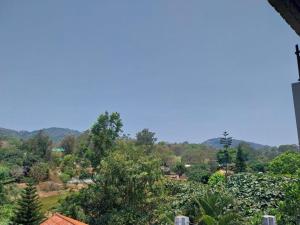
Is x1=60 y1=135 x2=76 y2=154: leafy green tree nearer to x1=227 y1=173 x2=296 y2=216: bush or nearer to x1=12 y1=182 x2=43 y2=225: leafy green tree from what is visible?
x1=12 y1=182 x2=43 y2=225: leafy green tree

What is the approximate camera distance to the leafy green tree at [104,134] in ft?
67.6

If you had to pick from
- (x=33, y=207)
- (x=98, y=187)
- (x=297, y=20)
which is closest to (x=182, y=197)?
(x=98, y=187)

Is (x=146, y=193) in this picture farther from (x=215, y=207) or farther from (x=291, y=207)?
(x=291, y=207)

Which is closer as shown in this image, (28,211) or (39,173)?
(28,211)

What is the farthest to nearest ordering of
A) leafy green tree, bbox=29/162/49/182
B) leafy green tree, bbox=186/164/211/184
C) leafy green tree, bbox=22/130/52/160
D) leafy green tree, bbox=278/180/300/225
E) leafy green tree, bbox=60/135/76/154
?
leafy green tree, bbox=60/135/76/154 → leafy green tree, bbox=22/130/52/160 → leafy green tree, bbox=29/162/49/182 → leafy green tree, bbox=186/164/211/184 → leafy green tree, bbox=278/180/300/225

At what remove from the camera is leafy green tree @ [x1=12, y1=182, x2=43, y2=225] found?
791 inches

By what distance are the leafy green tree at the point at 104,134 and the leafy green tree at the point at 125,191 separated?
226 cm

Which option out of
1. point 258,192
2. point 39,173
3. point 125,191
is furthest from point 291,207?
point 39,173

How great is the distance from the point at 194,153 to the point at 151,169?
3719 inches

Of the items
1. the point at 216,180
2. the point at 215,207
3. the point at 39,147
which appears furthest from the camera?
the point at 39,147

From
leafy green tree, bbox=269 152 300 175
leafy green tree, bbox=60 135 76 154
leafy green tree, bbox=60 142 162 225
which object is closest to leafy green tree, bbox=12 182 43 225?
leafy green tree, bbox=60 142 162 225

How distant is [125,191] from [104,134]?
438cm

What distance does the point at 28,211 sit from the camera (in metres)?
20.4

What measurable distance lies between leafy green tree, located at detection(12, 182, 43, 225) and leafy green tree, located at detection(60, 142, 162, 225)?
10.7 feet
